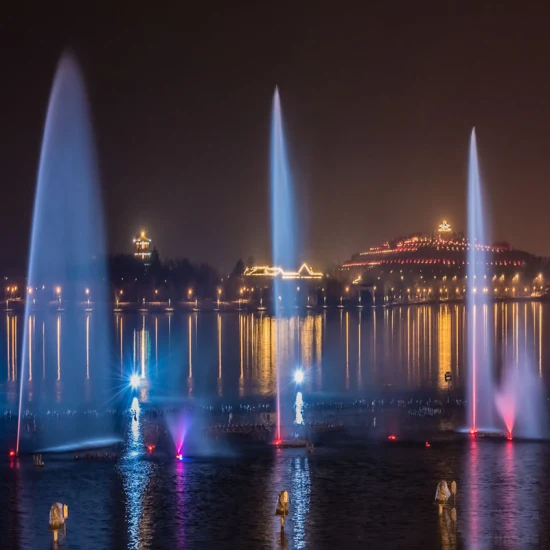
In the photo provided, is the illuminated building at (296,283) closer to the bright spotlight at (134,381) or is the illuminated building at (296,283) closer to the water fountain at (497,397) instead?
the bright spotlight at (134,381)

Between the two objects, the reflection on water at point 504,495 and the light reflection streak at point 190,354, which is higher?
the light reflection streak at point 190,354

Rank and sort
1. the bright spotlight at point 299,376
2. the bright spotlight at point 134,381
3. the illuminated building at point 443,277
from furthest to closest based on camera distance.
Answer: the illuminated building at point 443,277
the bright spotlight at point 299,376
the bright spotlight at point 134,381

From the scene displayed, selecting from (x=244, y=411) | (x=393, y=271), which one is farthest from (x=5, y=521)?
(x=393, y=271)

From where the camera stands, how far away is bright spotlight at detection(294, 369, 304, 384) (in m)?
34.3

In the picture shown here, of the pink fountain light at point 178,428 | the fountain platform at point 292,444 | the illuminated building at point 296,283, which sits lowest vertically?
the fountain platform at point 292,444

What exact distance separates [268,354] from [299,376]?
8.97 metres

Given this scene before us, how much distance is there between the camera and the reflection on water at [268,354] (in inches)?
1318

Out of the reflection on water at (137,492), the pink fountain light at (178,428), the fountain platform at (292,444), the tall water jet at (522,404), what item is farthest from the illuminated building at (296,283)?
the reflection on water at (137,492)

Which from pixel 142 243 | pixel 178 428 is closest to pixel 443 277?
pixel 142 243

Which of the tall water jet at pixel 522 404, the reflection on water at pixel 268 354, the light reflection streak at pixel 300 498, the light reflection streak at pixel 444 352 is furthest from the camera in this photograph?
the light reflection streak at pixel 444 352

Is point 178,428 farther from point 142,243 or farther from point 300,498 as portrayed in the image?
point 142,243

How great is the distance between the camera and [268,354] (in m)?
44.5

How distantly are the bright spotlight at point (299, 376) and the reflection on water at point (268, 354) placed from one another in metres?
0.23

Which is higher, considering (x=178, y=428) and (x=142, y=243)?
(x=142, y=243)
